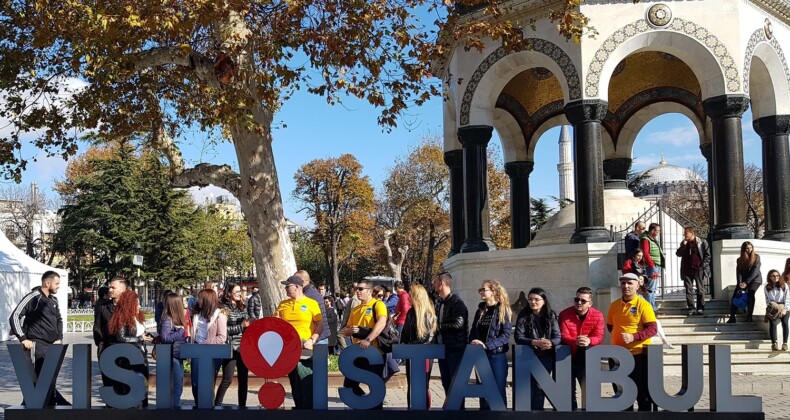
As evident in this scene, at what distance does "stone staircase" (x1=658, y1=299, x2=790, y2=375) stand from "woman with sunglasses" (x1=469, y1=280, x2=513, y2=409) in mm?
5617

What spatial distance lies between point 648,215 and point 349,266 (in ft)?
152

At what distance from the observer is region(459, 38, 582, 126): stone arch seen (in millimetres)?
16469

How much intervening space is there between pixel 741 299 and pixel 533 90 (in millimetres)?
8651

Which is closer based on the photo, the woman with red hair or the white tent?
the woman with red hair

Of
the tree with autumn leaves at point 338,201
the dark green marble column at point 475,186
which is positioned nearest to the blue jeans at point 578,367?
the dark green marble column at point 475,186

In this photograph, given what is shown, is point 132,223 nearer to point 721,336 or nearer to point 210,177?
point 210,177

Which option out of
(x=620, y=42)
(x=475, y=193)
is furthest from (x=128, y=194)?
(x=620, y=42)

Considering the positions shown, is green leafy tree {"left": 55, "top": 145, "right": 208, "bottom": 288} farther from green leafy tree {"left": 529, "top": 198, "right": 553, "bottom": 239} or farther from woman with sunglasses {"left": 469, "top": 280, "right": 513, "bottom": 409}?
woman with sunglasses {"left": 469, "top": 280, "right": 513, "bottom": 409}

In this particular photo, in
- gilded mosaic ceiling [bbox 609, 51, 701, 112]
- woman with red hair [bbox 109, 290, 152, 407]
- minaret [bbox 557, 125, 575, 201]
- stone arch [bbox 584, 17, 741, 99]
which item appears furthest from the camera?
minaret [bbox 557, 125, 575, 201]

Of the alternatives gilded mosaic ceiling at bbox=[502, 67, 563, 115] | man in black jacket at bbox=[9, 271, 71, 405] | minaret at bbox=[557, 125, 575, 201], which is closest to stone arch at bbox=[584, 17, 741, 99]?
gilded mosaic ceiling at bbox=[502, 67, 563, 115]

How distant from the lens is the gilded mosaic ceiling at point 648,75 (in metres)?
20.2

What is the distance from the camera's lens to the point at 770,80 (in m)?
17.5

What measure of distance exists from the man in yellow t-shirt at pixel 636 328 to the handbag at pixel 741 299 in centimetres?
682

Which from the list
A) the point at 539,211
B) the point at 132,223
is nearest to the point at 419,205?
the point at 539,211
